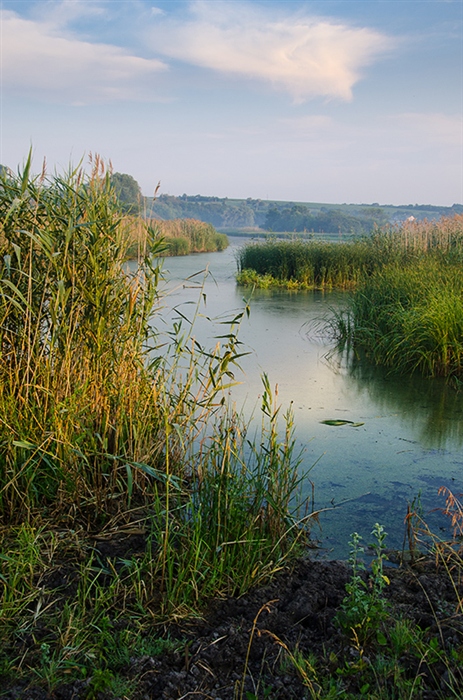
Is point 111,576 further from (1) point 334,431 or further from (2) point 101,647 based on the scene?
(1) point 334,431

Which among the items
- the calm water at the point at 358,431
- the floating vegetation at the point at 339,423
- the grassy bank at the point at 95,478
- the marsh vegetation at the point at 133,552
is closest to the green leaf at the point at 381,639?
the marsh vegetation at the point at 133,552

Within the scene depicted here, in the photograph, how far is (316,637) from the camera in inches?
71.1

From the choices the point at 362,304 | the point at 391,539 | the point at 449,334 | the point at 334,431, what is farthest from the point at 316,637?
the point at 362,304

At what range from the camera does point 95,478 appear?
100 inches

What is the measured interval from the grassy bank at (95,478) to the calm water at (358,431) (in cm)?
40

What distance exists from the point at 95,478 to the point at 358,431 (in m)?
1.97

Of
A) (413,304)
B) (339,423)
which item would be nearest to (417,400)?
(339,423)

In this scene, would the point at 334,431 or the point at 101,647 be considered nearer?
the point at 101,647

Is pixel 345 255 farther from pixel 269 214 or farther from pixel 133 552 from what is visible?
pixel 269 214

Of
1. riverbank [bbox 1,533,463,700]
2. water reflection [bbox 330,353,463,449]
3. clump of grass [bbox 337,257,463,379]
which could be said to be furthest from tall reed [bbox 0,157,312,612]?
clump of grass [bbox 337,257,463,379]

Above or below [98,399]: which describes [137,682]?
below

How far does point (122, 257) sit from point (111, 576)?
1445 mm

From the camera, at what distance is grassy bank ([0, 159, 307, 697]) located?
1.82 m

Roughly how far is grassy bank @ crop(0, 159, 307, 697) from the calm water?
15.8 inches
